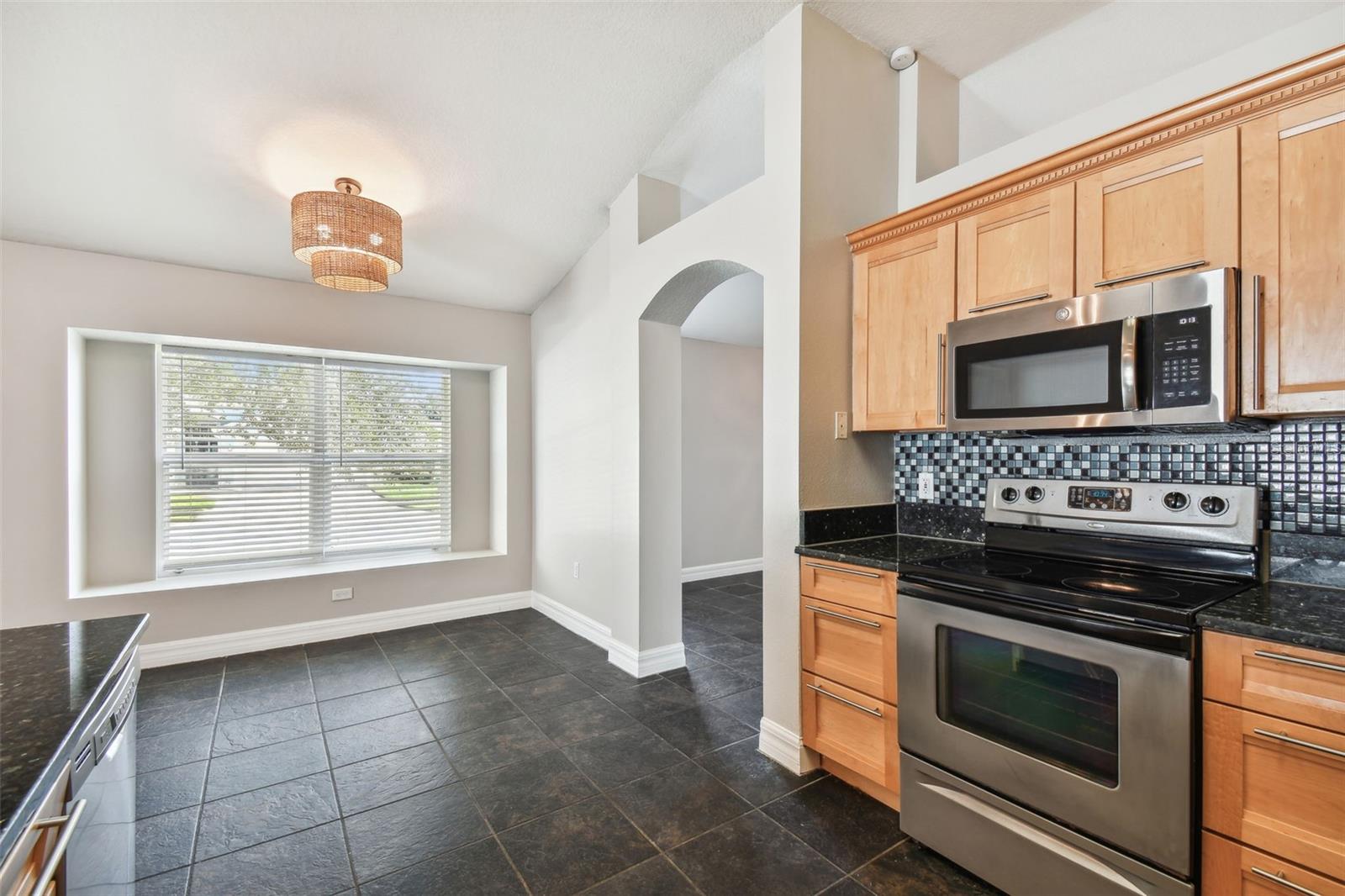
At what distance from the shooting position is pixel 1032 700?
1.68 meters

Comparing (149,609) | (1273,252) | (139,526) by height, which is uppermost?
(1273,252)

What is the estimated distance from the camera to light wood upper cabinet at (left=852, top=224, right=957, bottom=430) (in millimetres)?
2287

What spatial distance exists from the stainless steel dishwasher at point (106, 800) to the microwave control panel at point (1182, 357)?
2.55m

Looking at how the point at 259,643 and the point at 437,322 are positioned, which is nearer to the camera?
the point at 259,643

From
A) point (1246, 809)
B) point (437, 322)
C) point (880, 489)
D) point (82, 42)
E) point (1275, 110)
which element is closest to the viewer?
point (1246, 809)

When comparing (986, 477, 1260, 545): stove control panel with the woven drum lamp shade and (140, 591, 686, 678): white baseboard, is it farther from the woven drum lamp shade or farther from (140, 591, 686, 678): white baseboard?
the woven drum lamp shade

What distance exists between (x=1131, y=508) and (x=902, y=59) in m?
2.15

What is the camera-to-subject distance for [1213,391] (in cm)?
161

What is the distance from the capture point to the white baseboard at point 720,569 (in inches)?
230

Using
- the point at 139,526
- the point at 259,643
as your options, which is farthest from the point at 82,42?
the point at 259,643

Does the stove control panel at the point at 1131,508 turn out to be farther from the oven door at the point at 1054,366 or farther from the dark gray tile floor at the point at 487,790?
the dark gray tile floor at the point at 487,790

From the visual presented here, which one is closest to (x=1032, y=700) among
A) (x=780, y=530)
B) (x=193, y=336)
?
(x=780, y=530)

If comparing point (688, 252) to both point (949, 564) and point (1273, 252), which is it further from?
point (1273, 252)

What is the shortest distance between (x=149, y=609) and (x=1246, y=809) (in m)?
5.00
